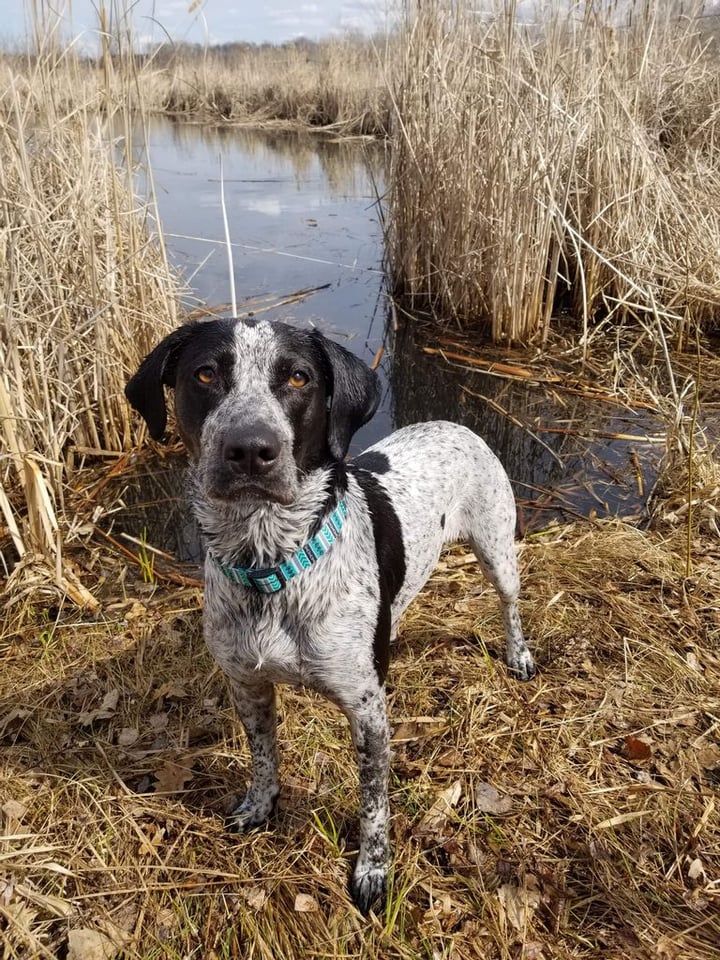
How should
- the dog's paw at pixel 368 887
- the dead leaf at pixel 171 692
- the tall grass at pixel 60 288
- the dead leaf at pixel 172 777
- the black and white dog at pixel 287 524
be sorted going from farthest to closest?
the tall grass at pixel 60 288 → the dead leaf at pixel 171 692 → the dead leaf at pixel 172 777 → the dog's paw at pixel 368 887 → the black and white dog at pixel 287 524

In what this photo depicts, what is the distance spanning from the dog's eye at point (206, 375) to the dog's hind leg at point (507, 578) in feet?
4.69

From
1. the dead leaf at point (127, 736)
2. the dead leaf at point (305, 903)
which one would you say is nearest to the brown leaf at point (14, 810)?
the dead leaf at point (127, 736)

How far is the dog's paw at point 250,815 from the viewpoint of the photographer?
2496mm

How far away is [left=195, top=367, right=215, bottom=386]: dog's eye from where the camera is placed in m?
1.98

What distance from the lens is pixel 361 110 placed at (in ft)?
58.2

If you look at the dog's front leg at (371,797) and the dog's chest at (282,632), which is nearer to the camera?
the dog's chest at (282,632)

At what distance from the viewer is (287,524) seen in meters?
2.05

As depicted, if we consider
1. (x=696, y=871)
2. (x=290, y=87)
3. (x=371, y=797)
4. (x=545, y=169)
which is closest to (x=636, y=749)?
(x=696, y=871)

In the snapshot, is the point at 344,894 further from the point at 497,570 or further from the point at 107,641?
the point at 107,641

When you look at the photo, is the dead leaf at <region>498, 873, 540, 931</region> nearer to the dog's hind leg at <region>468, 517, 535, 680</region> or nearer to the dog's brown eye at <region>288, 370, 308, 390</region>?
the dog's hind leg at <region>468, 517, 535, 680</region>

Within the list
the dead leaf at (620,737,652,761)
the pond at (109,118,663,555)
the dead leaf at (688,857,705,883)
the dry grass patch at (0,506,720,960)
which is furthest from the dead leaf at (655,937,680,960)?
the pond at (109,118,663,555)

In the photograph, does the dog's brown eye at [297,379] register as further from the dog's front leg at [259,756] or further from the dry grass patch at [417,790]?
the dry grass patch at [417,790]

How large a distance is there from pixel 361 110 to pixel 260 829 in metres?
18.6

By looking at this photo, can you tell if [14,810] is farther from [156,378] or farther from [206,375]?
[206,375]
